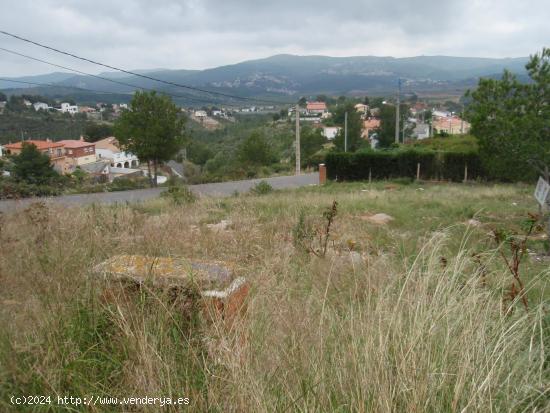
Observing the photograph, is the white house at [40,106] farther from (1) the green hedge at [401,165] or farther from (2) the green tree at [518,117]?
(2) the green tree at [518,117]

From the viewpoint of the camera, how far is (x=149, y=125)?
28906mm

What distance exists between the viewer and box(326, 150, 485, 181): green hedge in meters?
25.2

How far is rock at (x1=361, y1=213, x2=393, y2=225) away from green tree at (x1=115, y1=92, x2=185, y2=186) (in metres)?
22.9

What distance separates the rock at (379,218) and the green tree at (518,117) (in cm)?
563

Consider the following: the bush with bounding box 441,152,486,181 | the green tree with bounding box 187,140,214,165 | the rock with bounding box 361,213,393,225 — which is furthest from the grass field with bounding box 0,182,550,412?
the green tree with bounding box 187,140,214,165

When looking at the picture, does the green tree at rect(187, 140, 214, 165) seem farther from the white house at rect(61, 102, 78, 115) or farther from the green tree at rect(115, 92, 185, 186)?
the white house at rect(61, 102, 78, 115)

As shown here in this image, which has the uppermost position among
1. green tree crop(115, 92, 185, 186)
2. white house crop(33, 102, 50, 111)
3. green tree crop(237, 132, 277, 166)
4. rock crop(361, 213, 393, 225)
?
white house crop(33, 102, 50, 111)

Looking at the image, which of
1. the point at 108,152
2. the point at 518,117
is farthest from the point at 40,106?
the point at 518,117

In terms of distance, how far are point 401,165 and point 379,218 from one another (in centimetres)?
1844

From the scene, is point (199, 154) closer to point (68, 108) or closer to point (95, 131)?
point (95, 131)

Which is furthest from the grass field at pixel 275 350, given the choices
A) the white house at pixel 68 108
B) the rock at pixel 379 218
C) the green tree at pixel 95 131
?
the white house at pixel 68 108

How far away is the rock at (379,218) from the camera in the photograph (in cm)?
805

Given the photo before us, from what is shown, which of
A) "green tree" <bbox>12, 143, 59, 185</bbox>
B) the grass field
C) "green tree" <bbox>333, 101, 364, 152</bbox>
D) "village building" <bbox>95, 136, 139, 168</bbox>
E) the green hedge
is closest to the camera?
the grass field

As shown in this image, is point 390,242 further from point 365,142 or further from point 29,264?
point 365,142
